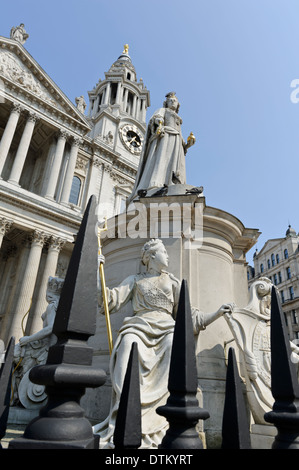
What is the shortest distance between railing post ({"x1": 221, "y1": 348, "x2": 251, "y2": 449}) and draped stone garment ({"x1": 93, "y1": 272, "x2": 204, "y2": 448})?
1680 millimetres

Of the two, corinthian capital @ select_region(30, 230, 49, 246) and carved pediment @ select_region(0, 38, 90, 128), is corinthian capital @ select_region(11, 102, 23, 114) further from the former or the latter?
corinthian capital @ select_region(30, 230, 49, 246)

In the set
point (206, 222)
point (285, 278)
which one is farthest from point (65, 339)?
point (285, 278)

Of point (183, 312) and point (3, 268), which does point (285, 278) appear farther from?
point (183, 312)

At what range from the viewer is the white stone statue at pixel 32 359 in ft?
15.3

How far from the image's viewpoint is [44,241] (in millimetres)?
21094

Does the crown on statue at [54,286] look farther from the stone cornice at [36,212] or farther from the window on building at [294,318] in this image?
the window on building at [294,318]

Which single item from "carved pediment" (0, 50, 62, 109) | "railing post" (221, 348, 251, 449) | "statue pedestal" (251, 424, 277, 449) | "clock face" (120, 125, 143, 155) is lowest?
"statue pedestal" (251, 424, 277, 449)

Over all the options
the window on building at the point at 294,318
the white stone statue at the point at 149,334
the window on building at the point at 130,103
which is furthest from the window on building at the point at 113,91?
the white stone statue at the point at 149,334

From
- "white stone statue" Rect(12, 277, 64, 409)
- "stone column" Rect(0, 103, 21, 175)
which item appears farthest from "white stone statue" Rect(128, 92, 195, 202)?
"stone column" Rect(0, 103, 21, 175)

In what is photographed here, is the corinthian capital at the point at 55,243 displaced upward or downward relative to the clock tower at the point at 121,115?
downward

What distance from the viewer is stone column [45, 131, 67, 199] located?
23.6 meters

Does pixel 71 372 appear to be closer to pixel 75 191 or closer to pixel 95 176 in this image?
pixel 75 191

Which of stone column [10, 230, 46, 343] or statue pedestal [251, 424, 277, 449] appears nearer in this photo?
statue pedestal [251, 424, 277, 449]

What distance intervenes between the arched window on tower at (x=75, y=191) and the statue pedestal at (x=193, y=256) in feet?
76.2
